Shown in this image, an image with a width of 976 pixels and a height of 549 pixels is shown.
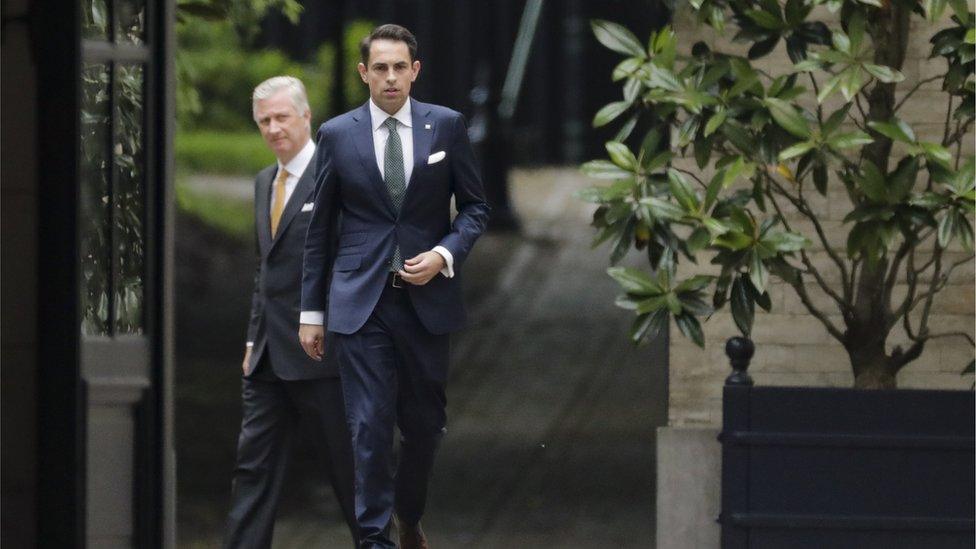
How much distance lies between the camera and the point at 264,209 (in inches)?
307

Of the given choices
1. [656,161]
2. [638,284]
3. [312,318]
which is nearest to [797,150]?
[656,161]

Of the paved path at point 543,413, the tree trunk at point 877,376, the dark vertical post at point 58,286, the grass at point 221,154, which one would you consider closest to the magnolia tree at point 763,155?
the tree trunk at point 877,376

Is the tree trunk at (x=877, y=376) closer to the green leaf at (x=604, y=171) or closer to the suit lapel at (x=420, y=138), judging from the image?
the green leaf at (x=604, y=171)

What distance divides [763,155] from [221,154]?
66.3 feet

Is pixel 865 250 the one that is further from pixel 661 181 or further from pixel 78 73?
pixel 78 73

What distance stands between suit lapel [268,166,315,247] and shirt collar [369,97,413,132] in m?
0.45

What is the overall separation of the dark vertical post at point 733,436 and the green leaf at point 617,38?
125cm

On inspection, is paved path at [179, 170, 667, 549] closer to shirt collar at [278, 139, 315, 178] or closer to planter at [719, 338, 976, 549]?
planter at [719, 338, 976, 549]

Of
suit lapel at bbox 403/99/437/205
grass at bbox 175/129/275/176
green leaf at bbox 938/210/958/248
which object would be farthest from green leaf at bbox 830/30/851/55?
grass at bbox 175/129/275/176

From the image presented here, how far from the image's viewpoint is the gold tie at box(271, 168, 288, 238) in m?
7.76

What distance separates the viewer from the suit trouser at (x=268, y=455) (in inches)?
305

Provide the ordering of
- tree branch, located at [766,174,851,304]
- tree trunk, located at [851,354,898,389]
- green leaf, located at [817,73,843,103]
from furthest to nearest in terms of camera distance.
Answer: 1. tree trunk, located at [851,354,898,389]
2. tree branch, located at [766,174,851,304]
3. green leaf, located at [817,73,843,103]

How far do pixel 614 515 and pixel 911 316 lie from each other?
2.51 m

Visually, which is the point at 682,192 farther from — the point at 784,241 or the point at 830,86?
the point at 830,86
